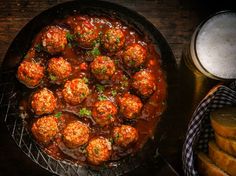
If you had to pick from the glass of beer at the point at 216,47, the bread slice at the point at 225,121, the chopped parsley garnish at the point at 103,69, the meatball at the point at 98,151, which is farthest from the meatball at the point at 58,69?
the bread slice at the point at 225,121

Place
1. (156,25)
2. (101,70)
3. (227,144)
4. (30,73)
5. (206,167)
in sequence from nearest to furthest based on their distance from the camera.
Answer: (227,144) < (206,167) < (30,73) < (101,70) < (156,25)

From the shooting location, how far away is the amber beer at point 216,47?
469 cm

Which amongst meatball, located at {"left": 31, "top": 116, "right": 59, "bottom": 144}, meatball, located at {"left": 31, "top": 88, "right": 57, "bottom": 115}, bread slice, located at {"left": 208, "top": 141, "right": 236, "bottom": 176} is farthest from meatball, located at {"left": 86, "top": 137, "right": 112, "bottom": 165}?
bread slice, located at {"left": 208, "top": 141, "right": 236, "bottom": 176}

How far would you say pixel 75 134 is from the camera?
4742 millimetres

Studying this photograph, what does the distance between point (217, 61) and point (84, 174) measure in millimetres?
1804

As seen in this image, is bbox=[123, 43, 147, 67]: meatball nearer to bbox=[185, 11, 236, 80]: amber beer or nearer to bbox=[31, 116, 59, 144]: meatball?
bbox=[185, 11, 236, 80]: amber beer

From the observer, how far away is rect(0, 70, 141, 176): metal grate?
4.66 meters

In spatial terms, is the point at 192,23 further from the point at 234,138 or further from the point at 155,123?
the point at 234,138

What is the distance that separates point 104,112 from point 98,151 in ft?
1.33

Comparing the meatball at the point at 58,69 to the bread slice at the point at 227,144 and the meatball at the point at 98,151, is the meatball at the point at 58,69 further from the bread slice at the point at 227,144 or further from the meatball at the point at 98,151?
the bread slice at the point at 227,144

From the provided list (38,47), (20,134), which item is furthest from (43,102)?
(38,47)

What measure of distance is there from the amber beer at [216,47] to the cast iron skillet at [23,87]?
314mm

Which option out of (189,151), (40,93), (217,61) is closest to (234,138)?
(189,151)

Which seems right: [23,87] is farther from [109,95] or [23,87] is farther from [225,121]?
[225,121]
